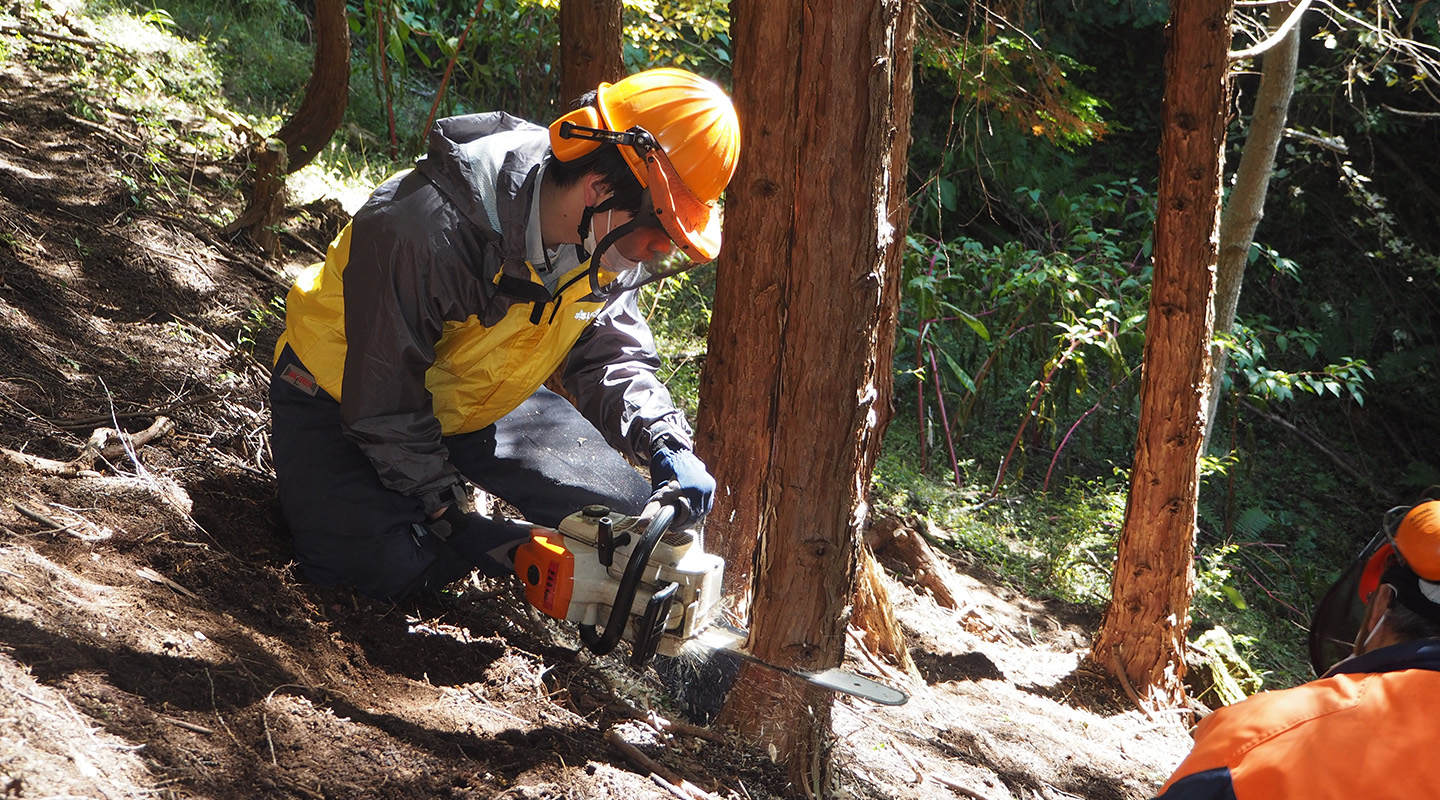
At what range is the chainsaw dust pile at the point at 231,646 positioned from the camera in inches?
74.5

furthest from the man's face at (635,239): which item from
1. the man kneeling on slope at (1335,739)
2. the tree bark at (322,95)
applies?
the tree bark at (322,95)

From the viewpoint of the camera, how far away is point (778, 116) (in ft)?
9.09

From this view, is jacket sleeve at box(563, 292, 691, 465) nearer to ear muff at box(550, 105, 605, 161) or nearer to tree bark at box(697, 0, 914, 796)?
tree bark at box(697, 0, 914, 796)

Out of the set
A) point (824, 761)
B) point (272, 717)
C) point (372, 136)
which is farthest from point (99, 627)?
point (372, 136)

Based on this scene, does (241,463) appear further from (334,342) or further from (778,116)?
(778,116)

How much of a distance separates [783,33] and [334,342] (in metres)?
1.58

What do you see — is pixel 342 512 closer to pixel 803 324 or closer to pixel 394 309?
pixel 394 309

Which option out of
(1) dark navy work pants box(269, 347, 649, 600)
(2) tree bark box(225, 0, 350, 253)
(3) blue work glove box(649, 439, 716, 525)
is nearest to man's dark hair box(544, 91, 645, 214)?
(3) blue work glove box(649, 439, 716, 525)

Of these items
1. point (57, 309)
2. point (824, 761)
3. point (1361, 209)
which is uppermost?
point (1361, 209)

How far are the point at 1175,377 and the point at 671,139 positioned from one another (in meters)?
2.79

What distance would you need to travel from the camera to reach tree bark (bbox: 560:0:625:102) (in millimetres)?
3818

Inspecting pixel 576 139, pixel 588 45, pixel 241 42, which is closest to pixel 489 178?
pixel 576 139

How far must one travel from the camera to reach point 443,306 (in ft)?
8.05

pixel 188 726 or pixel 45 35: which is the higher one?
pixel 45 35
